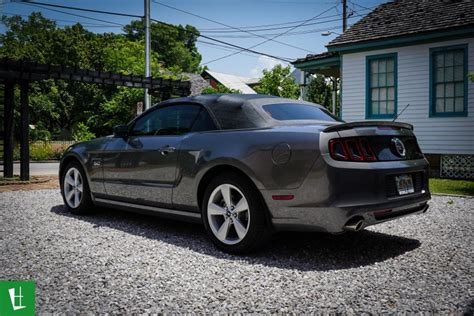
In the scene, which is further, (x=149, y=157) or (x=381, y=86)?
(x=381, y=86)

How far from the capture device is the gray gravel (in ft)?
9.41

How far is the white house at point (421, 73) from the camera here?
11.0m

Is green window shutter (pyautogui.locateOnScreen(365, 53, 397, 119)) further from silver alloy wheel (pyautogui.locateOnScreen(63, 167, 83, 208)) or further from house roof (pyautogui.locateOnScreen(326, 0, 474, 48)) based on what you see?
silver alloy wheel (pyautogui.locateOnScreen(63, 167, 83, 208))

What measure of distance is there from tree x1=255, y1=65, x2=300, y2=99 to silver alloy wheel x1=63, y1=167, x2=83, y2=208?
97.8ft

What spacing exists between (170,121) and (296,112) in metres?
1.48

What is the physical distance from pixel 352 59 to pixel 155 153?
985cm

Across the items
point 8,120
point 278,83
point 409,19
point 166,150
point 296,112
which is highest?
point 278,83

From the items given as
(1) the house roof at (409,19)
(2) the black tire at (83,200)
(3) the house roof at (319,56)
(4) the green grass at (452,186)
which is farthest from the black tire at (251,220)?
(3) the house roof at (319,56)

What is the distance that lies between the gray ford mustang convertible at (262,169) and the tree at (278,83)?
3070 cm

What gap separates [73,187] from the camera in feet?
20.4

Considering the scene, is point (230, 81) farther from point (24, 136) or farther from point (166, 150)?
point (166, 150)

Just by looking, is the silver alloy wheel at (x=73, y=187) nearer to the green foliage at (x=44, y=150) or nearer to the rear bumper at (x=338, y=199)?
the rear bumper at (x=338, y=199)

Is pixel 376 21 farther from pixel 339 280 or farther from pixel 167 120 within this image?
pixel 339 280

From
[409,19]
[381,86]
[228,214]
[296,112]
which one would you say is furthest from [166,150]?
[409,19]
